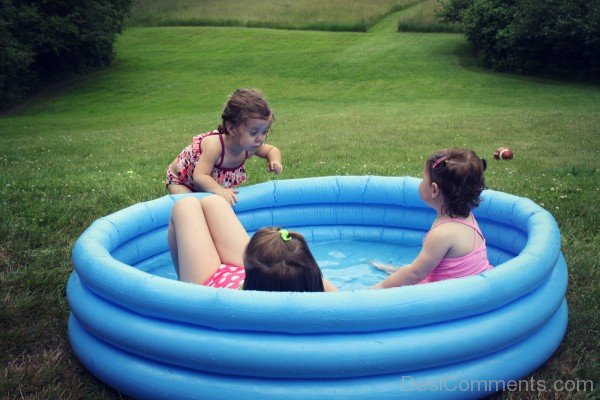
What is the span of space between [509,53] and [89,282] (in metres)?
20.3

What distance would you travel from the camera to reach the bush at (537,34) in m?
18.6

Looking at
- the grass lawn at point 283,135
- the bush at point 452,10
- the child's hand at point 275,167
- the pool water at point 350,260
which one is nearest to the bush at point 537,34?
the grass lawn at point 283,135

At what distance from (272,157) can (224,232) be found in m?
1.30

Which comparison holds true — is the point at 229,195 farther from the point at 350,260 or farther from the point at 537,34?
the point at 537,34

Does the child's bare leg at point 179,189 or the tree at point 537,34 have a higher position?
the child's bare leg at point 179,189

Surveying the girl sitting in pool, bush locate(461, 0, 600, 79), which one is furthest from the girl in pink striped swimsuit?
bush locate(461, 0, 600, 79)

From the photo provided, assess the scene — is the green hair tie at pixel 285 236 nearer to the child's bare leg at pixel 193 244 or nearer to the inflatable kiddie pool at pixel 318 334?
the inflatable kiddie pool at pixel 318 334

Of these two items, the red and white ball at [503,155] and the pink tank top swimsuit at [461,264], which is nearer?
the pink tank top swimsuit at [461,264]

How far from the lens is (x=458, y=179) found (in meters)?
3.35

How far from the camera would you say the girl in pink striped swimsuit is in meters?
3.35

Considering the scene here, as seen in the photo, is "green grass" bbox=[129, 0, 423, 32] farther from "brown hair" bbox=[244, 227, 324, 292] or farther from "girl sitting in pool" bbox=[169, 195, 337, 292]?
"brown hair" bbox=[244, 227, 324, 292]

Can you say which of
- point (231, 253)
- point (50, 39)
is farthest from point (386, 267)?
point (50, 39)

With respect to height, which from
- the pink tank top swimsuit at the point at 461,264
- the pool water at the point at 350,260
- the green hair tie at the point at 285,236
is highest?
the green hair tie at the point at 285,236

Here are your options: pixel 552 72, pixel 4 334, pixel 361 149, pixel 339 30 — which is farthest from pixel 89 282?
pixel 339 30
